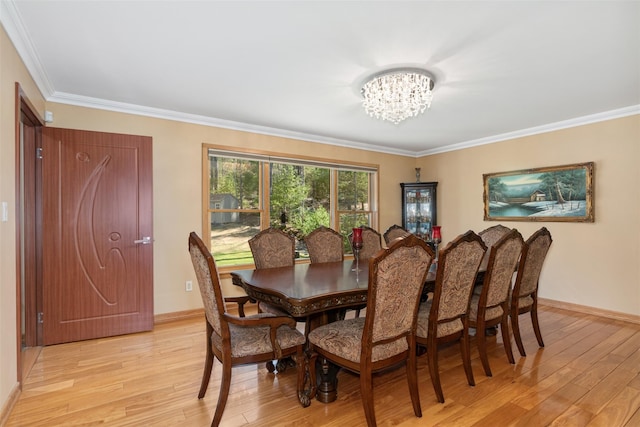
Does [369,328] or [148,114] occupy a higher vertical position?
[148,114]

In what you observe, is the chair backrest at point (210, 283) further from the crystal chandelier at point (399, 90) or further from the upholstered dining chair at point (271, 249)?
the crystal chandelier at point (399, 90)

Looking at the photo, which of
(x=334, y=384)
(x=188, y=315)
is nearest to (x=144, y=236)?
(x=188, y=315)

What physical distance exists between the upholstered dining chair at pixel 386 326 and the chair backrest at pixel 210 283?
0.60m

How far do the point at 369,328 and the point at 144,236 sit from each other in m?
2.69

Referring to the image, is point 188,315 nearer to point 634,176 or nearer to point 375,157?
point 375,157

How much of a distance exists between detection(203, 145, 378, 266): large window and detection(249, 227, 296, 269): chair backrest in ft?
3.73

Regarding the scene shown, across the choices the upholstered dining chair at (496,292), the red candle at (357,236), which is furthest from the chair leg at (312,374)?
the upholstered dining chair at (496,292)

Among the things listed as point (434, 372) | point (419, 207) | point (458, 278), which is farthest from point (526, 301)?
point (419, 207)

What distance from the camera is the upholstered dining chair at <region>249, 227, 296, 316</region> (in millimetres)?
3182

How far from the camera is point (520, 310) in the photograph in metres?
2.87

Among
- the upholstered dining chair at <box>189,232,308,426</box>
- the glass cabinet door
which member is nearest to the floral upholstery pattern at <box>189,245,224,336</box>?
the upholstered dining chair at <box>189,232,308,426</box>

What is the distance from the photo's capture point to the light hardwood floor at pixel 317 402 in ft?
6.44

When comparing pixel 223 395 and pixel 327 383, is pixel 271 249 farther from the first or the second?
pixel 223 395

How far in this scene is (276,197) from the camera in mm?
4652
